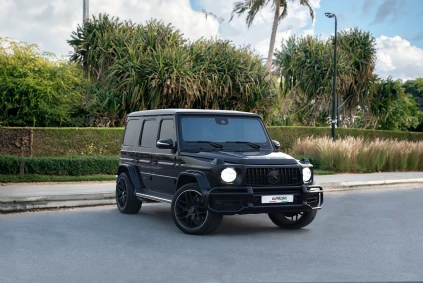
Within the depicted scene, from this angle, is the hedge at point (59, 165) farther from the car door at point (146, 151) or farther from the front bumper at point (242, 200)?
the front bumper at point (242, 200)

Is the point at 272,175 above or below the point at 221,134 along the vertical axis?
below

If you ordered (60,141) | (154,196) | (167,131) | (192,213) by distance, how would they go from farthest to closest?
(60,141) → (154,196) → (167,131) → (192,213)

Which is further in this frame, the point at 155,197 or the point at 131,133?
the point at 131,133

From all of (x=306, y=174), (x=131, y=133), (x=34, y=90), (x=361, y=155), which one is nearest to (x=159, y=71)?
(x=34, y=90)

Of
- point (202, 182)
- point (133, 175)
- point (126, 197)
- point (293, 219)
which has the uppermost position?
point (202, 182)

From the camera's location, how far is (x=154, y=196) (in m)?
11.4

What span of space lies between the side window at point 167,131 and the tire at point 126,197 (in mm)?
1173

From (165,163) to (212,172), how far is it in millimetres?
1462

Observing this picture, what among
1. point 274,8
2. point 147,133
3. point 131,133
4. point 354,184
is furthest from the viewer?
point 274,8

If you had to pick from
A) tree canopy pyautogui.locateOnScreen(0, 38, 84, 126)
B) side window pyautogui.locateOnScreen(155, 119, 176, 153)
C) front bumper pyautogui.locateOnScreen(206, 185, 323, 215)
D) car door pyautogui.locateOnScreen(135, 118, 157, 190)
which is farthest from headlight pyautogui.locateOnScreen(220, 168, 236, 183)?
tree canopy pyautogui.locateOnScreen(0, 38, 84, 126)

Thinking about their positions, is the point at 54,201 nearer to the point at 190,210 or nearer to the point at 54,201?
the point at 54,201

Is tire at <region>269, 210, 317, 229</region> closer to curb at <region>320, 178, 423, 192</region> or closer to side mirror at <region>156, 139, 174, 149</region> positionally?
side mirror at <region>156, 139, 174, 149</region>

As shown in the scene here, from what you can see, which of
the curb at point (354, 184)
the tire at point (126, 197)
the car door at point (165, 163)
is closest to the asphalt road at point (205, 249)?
the tire at point (126, 197)

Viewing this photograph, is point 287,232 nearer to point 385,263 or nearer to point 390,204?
point 385,263
